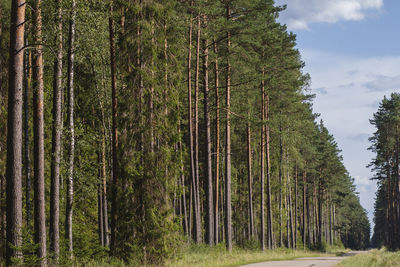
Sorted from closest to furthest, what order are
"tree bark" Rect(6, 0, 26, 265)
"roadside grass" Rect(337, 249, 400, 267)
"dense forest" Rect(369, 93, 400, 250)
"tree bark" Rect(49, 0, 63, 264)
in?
"tree bark" Rect(6, 0, 26, 265), "tree bark" Rect(49, 0, 63, 264), "roadside grass" Rect(337, 249, 400, 267), "dense forest" Rect(369, 93, 400, 250)

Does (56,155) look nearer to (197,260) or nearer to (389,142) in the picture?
(197,260)

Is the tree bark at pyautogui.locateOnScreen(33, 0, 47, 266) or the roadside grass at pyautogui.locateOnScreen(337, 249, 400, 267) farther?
the roadside grass at pyautogui.locateOnScreen(337, 249, 400, 267)

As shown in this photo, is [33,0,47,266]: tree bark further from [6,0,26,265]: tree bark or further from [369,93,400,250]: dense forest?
[369,93,400,250]: dense forest

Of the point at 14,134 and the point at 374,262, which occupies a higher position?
the point at 14,134

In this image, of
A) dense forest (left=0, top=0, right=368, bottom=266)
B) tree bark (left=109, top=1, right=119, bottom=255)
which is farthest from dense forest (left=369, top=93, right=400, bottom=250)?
tree bark (left=109, top=1, right=119, bottom=255)

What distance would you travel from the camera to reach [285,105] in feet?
124

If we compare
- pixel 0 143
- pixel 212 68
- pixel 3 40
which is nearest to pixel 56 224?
pixel 0 143

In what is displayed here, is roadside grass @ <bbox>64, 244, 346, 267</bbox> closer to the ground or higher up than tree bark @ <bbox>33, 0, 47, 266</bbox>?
closer to the ground

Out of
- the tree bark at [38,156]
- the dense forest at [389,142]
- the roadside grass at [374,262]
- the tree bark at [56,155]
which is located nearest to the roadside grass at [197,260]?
the tree bark at [56,155]

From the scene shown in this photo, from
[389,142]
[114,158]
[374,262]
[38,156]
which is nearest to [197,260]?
[114,158]

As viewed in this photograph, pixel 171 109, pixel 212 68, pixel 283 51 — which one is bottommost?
pixel 171 109

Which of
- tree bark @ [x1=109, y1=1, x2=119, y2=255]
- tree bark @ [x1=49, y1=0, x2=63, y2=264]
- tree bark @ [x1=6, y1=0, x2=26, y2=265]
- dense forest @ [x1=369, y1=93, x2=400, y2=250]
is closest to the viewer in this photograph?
tree bark @ [x1=6, y1=0, x2=26, y2=265]

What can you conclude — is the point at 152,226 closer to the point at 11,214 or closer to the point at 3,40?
the point at 11,214

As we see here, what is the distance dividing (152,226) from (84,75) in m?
12.1
